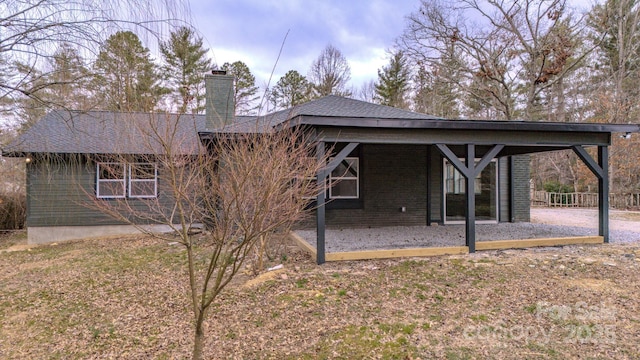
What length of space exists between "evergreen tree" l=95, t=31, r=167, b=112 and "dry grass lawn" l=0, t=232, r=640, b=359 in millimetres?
2331

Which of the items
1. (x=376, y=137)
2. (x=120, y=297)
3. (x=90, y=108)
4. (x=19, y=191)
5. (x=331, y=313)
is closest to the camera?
(x=90, y=108)

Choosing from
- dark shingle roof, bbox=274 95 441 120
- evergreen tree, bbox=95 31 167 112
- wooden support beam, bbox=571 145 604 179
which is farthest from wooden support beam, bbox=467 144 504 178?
evergreen tree, bbox=95 31 167 112

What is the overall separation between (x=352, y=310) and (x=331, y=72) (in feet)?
69.3

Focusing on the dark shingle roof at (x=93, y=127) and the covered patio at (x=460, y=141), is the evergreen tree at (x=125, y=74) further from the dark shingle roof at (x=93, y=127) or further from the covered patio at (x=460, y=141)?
the covered patio at (x=460, y=141)

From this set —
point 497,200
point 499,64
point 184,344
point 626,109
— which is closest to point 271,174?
point 184,344

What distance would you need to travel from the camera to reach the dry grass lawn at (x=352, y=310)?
332 centimetres

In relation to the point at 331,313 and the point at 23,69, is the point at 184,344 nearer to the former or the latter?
the point at 331,313

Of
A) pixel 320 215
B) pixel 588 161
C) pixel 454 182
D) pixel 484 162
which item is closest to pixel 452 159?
pixel 484 162

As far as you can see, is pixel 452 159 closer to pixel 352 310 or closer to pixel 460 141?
pixel 460 141

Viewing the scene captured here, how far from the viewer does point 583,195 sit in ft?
58.0

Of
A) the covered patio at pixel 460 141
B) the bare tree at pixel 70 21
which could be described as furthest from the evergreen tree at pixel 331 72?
the bare tree at pixel 70 21

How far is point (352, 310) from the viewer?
13.5 feet

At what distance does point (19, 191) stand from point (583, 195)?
23880 mm

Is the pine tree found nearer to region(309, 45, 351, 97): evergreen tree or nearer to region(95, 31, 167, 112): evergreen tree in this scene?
region(95, 31, 167, 112): evergreen tree
